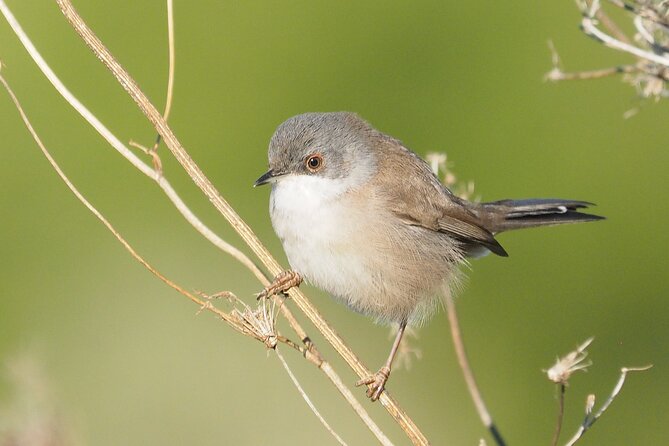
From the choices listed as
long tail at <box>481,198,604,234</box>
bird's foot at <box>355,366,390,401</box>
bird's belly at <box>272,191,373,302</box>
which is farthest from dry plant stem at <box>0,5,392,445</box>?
long tail at <box>481,198,604,234</box>

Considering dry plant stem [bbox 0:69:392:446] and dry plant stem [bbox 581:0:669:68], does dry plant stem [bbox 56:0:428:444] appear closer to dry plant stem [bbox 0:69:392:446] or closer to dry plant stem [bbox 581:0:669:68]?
dry plant stem [bbox 0:69:392:446]

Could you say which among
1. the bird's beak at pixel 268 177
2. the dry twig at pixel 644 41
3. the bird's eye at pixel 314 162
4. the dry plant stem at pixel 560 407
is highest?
the bird's beak at pixel 268 177

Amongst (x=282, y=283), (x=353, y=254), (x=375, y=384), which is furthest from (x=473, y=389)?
(x=353, y=254)

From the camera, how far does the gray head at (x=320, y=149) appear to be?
389 cm

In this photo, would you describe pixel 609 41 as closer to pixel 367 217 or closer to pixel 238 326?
pixel 238 326

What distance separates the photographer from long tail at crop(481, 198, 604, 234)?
4324mm

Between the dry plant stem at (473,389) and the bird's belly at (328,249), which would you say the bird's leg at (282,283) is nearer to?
the bird's belly at (328,249)

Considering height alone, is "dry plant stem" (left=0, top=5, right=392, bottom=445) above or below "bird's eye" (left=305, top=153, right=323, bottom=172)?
below

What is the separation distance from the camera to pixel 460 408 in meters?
5.22

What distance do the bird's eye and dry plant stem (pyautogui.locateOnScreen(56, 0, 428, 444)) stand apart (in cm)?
108

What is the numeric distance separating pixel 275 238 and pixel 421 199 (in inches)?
68.1

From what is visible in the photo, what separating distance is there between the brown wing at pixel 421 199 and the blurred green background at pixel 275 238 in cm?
73

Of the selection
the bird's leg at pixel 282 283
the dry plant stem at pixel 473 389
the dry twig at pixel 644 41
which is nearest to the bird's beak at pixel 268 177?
the bird's leg at pixel 282 283

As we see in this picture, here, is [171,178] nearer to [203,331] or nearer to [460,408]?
[203,331]
